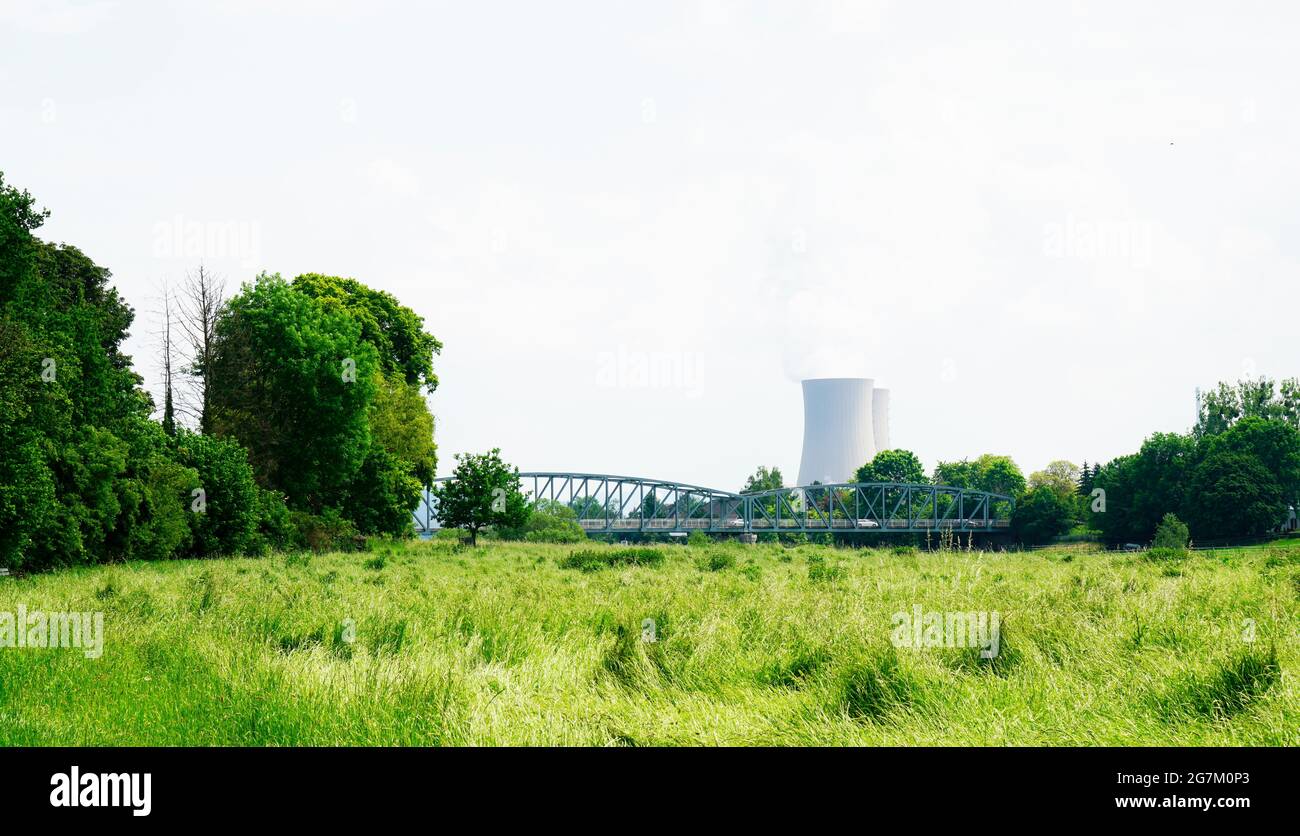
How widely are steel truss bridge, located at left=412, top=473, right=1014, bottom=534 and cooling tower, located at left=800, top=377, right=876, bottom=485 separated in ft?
105

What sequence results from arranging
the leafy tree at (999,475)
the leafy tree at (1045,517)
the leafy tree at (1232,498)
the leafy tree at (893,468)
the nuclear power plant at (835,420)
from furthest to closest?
1. the leafy tree at (999,475)
2. the leafy tree at (893,468)
3. the leafy tree at (1045,517)
4. the nuclear power plant at (835,420)
5. the leafy tree at (1232,498)

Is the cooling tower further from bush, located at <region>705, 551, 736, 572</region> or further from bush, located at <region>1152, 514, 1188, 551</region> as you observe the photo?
bush, located at <region>705, 551, 736, 572</region>

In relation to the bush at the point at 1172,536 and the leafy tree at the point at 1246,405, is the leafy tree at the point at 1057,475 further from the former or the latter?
Result: the bush at the point at 1172,536

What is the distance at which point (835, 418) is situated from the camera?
82062 millimetres

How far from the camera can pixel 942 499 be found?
134 m

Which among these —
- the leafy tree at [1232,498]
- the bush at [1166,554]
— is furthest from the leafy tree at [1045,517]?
the bush at [1166,554]

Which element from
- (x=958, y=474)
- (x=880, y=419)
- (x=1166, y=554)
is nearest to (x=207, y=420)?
(x=1166, y=554)

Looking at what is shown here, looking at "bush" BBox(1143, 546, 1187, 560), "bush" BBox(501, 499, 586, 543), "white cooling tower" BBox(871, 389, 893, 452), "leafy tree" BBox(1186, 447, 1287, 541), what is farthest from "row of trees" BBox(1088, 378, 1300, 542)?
"bush" BBox(1143, 546, 1187, 560)

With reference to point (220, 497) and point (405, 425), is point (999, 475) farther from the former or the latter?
point (220, 497)

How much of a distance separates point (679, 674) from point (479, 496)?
46637 millimetres

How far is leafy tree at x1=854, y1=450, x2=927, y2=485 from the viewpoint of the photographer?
115 meters

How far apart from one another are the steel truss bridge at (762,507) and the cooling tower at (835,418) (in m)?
32.0

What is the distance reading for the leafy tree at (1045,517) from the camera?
88000 millimetres
